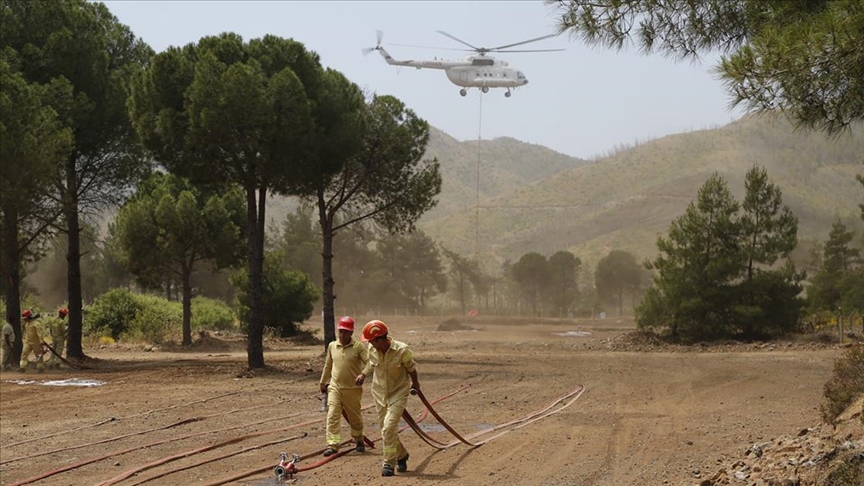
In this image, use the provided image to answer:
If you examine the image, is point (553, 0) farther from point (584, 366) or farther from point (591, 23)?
point (584, 366)

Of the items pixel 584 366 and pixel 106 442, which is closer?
pixel 106 442

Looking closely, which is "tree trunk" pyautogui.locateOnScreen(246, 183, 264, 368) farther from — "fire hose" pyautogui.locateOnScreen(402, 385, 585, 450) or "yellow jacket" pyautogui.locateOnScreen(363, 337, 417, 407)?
"yellow jacket" pyautogui.locateOnScreen(363, 337, 417, 407)

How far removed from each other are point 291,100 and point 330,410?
14.5 metres

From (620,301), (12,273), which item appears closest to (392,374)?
(12,273)

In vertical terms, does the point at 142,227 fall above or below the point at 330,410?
above

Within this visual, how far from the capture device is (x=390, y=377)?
11398mm

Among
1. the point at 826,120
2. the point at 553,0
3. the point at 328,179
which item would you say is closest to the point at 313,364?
the point at 328,179

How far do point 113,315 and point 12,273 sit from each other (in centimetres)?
1657

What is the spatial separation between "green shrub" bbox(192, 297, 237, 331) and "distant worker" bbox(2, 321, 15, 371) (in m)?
19.3

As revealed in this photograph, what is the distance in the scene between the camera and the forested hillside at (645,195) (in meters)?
119

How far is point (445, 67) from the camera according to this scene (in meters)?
70.8

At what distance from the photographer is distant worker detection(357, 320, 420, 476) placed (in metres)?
11.1

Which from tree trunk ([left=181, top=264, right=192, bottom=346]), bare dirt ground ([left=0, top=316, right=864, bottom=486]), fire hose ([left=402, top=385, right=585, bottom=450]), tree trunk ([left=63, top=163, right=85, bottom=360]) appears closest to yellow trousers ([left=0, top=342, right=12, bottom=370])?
bare dirt ground ([left=0, top=316, right=864, bottom=486])

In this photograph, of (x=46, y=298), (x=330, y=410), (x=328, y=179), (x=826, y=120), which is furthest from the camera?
(x=46, y=298)
